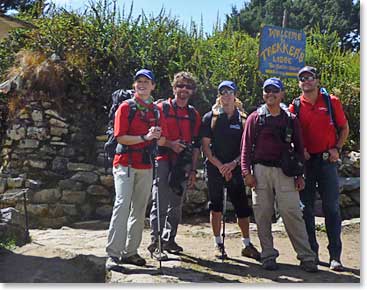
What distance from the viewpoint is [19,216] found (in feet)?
17.2

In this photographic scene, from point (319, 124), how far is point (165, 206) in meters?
1.32

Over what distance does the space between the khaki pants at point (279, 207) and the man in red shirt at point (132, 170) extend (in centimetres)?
81

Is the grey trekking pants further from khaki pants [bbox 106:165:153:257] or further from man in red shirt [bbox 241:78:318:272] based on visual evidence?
man in red shirt [bbox 241:78:318:272]

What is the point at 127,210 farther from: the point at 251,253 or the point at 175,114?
the point at 251,253

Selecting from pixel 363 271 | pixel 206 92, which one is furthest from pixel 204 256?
pixel 206 92

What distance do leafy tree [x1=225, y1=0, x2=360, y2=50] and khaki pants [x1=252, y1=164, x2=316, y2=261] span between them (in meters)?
2.28

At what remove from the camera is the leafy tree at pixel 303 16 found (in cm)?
586

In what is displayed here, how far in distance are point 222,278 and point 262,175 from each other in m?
0.78

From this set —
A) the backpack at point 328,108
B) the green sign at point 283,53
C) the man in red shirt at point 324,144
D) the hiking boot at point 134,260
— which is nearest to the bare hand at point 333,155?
the man in red shirt at point 324,144

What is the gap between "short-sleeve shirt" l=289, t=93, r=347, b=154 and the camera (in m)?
3.98

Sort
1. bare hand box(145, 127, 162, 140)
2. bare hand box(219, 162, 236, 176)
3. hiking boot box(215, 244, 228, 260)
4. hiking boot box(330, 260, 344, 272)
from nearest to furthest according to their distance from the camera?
bare hand box(145, 127, 162, 140) < hiking boot box(330, 260, 344, 272) < bare hand box(219, 162, 236, 176) < hiking boot box(215, 244, 228, 260)

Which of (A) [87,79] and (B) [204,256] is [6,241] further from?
(A) [87,79]

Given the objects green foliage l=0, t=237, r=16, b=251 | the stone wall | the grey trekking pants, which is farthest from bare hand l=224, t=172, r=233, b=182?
green foliage l=0, t=237, r=16, b=251

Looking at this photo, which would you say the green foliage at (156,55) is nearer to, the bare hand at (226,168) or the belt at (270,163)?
the bare hand at (226,168)
